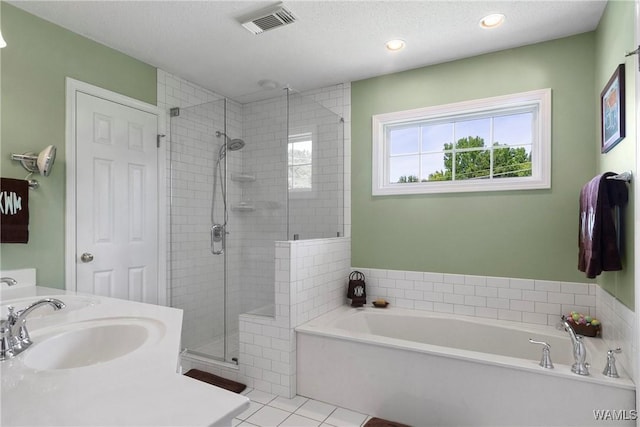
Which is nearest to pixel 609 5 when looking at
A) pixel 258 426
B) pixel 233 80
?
pixel 233 80

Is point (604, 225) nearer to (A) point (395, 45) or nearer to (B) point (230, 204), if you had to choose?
(A) point (395, 45)

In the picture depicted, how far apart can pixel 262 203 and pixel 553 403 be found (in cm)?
229

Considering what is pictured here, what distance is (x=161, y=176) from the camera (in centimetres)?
316

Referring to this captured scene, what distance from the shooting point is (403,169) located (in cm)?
336

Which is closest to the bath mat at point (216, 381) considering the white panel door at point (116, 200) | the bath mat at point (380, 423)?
the white panel door at point (116, 200)

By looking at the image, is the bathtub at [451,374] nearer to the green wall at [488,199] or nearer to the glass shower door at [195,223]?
the green wall at [488,199]

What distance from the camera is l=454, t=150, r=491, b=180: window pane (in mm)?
3004

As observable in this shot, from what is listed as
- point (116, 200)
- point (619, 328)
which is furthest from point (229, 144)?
point (619, 328)

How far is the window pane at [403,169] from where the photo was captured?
3303 mm

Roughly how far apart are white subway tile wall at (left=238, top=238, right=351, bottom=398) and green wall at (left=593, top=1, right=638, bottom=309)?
1.97 m

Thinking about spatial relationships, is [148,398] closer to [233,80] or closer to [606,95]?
[606,95]

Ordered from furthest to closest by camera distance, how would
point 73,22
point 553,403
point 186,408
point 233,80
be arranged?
1. point 233,80
2. point 73,22
3. point 553,403
4. point 186,408

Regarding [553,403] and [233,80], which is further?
[233,80]

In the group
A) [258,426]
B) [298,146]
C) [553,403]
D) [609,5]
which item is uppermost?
[609,5]
